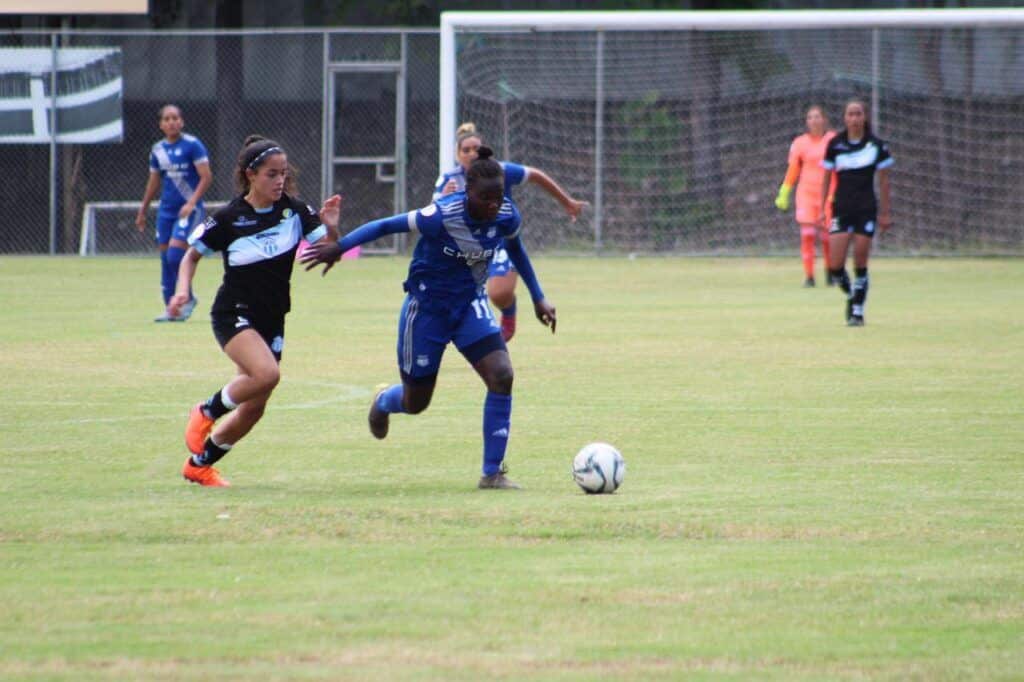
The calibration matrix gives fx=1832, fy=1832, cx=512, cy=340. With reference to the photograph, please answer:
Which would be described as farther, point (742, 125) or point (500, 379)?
point (742, 125)

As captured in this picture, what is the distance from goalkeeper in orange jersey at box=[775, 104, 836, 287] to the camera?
24.2 m

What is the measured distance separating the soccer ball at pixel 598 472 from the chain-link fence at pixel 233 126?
2151 cm

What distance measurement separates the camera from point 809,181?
987 inches

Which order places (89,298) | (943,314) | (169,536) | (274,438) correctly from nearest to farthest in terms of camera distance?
(169,536)
(274,438)
(943,314)
(89,298)

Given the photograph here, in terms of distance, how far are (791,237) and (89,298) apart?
509 inches

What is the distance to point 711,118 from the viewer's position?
30094 millimetres

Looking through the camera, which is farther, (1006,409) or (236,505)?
(1006,409)

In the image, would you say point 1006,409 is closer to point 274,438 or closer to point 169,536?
point 274,438

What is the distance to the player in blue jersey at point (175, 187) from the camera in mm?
19125

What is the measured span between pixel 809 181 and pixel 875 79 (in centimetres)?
521

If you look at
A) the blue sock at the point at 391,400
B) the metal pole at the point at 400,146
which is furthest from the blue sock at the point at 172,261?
the metal pole at the point at 400,146

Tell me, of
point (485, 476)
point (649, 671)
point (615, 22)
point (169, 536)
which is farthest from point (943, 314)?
point (649, 671)

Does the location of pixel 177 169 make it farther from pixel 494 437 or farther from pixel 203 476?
pixel 494 437

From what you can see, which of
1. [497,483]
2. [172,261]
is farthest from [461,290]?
[172,261]
